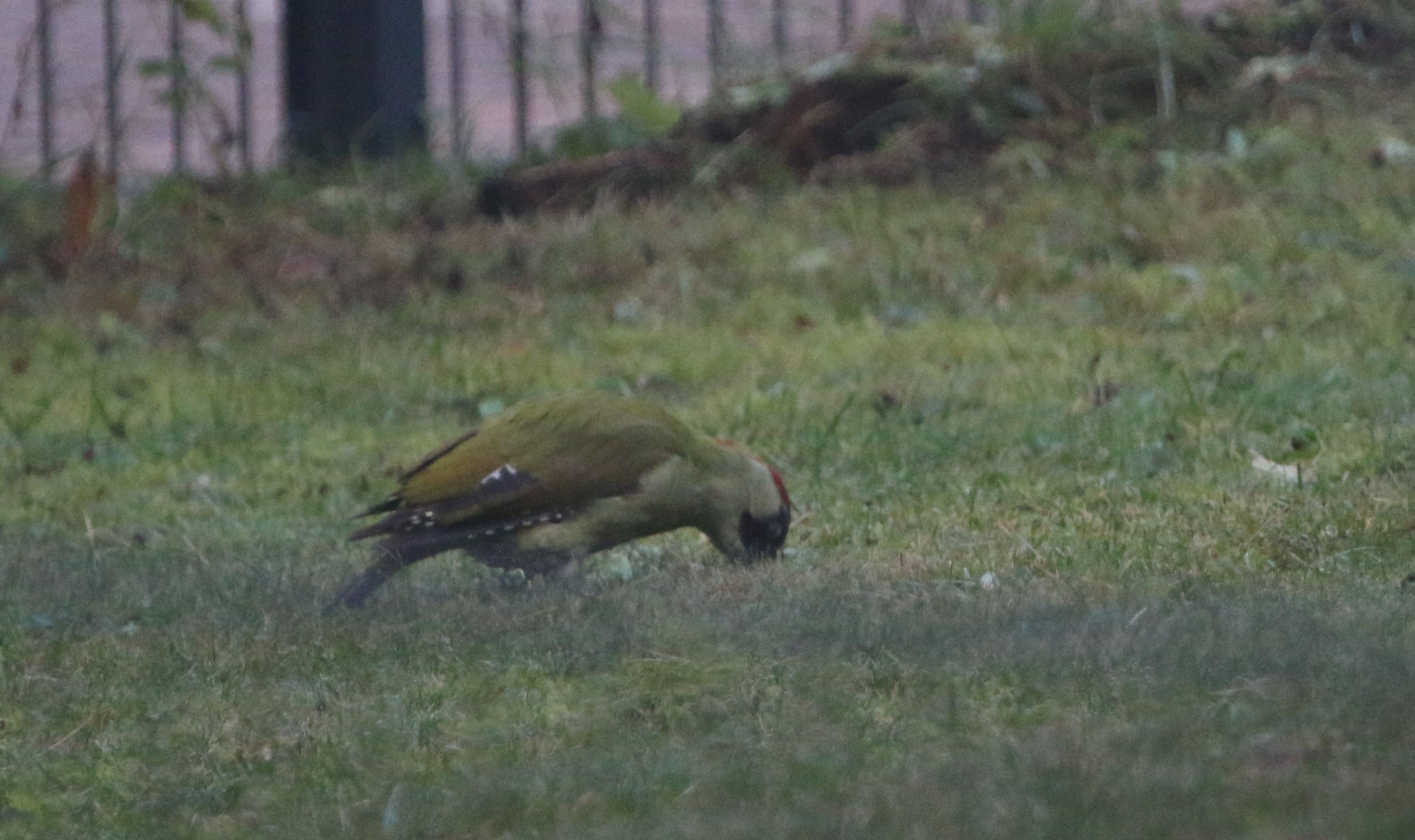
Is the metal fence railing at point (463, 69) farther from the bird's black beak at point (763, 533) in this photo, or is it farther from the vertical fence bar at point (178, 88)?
the bird's black beak at point (763, 533)

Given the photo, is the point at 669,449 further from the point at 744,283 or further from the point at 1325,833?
the point at 744,283

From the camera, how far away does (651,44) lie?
10.7 meters

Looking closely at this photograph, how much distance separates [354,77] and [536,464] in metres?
6.24

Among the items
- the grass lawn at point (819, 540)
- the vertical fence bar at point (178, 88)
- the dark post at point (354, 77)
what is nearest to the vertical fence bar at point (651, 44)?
the dark post at point (354, 77)

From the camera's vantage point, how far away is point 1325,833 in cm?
190

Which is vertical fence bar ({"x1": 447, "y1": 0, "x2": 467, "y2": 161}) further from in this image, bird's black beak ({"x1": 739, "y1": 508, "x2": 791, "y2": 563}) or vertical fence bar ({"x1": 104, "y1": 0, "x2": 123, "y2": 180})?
bird's black beak ({"x1": 739, "y1": 508, "x2": 791, "y2": 563})

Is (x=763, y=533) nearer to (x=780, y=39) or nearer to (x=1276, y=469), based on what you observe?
(x=1276, y=469)


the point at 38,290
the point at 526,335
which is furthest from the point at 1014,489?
the point at 38,290

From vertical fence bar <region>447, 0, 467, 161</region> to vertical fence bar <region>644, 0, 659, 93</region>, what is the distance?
0.91 metres

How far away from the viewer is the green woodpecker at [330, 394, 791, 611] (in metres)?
4.66

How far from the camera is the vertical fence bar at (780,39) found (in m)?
10.7

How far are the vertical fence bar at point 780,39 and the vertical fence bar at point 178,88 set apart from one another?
111 inches

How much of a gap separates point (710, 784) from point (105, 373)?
16.6 feet

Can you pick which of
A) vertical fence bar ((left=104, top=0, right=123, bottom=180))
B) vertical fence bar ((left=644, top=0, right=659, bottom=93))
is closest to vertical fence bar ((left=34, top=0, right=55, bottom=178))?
vertical fence bar ((left=104, top=0, right=123, bottom=180))
